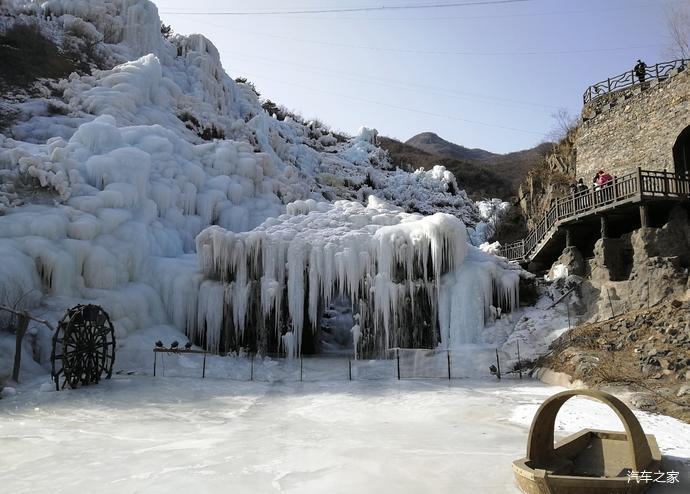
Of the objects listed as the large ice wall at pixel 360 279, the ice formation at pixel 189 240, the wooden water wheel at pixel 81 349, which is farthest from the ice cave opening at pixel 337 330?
the wooden water wheel at pixel 81 349

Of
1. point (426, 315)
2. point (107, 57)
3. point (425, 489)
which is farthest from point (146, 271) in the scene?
point (107, 57)

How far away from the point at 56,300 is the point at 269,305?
5.77 m

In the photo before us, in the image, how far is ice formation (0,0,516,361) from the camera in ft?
49.1

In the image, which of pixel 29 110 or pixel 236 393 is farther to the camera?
pixel 29 110

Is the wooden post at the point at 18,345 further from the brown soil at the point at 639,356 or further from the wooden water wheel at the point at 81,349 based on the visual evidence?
the brown soil at the point at 639,356

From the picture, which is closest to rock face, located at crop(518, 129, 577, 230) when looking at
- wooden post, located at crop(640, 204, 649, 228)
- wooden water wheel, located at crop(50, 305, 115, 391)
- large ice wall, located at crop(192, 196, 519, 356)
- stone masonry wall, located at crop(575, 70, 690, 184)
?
stone masonry wall, located at crop(575, 70, 690, 184)

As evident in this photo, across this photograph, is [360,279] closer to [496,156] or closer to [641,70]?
[641,70]

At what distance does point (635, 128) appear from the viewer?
2261cm

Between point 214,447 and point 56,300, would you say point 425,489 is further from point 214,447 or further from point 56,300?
point 56,300

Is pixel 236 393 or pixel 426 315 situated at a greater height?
pixel 426 315

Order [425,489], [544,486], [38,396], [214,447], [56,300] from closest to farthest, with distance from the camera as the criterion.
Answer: [544,486]
[425,489]
[214,447]
[38,396]
[56,300]

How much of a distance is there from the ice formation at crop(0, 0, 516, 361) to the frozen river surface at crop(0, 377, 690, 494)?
455 cm

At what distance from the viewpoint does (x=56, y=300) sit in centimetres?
1395

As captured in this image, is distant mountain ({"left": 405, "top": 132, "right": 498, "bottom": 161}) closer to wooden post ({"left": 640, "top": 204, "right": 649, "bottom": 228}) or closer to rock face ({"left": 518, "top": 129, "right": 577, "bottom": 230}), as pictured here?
rock face ({"left": 518, "top": 129, "right": 577, "bottom": 230})
